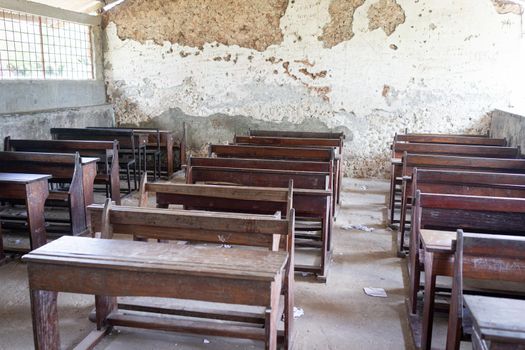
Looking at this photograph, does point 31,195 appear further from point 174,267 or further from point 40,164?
point 174,267

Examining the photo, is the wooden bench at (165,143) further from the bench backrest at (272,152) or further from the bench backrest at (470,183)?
the bench backrest at (470,183)

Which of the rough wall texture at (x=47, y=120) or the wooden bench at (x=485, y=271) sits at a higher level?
the rough wall texture at (x=47, y=120)

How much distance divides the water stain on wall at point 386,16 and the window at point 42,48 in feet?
16.1

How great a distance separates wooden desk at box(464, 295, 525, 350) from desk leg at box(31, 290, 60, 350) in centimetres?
186

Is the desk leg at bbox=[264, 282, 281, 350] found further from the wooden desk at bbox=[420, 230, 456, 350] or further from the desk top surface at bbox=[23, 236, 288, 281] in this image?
the wooden desk at bbox=[420, 230, 456, 350]

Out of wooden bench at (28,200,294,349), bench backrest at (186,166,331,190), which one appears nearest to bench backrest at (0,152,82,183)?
bench backrest at (186,166,331,190)

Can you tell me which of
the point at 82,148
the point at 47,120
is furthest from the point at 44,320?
the point at 47,120

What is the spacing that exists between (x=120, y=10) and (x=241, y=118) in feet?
9.52

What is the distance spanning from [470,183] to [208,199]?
2.11m

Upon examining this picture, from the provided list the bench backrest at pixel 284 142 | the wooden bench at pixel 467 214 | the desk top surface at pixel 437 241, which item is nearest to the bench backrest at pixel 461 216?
the wooden bench at pixel 467 214

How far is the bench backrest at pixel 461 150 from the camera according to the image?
4909 mm

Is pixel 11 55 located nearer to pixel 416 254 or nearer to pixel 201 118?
pixel 201 118

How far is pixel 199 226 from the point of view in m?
2.40

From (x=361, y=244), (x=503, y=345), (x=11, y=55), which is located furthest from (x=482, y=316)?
(x=11, y=55)
